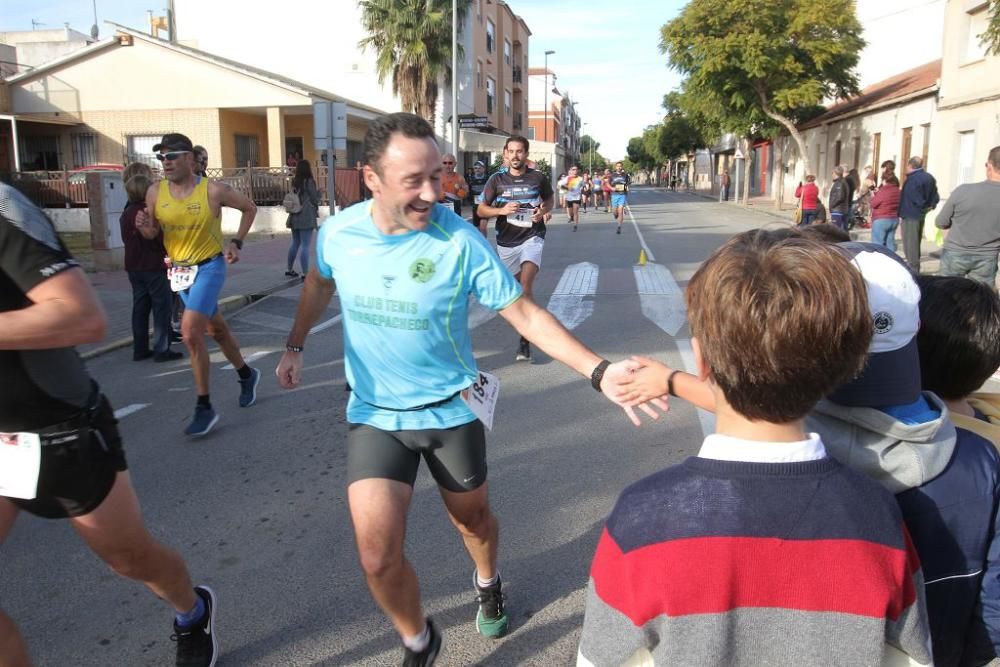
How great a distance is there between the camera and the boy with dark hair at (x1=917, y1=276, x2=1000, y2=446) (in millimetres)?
1880

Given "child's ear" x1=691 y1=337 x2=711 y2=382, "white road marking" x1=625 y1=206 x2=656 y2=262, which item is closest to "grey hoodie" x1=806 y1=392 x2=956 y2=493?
"child's ear" x1=691 y1=337 x2=711 y2=382

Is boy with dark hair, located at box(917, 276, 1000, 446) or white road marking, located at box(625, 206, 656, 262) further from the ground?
boy with dark hair, located at box(917, 276, 1000, 446)

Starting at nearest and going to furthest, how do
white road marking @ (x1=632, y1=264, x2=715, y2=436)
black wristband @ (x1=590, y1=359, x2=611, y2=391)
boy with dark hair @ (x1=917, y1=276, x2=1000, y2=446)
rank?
boy with dark hair @ (x1=917, y1=276, x2=1000, y2=446)
black wristband @ (x1=590, y1=359, x2=611, y2=391)
white road marking @ (x1=632, y1=264, x2=715, y2=436)

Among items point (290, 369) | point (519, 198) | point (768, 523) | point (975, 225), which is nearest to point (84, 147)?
point (519, 198)

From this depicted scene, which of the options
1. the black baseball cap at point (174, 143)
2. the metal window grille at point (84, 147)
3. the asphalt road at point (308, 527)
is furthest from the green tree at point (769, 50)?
the black baseball cap at point (174, 143)

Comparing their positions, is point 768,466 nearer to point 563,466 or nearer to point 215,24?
point 563,466

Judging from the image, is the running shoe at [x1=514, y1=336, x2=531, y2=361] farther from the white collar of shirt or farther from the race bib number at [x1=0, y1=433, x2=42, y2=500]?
the white collar of shirt

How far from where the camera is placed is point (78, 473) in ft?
7.53

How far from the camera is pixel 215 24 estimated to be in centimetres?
3600

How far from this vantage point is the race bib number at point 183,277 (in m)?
5.50

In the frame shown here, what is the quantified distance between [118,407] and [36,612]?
324 cm

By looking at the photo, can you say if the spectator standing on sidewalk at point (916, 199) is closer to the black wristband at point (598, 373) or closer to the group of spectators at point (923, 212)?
the group of spectators at point (923, 212)

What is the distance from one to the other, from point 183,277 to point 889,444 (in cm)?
492

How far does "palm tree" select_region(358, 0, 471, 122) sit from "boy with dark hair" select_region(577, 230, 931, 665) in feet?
106
